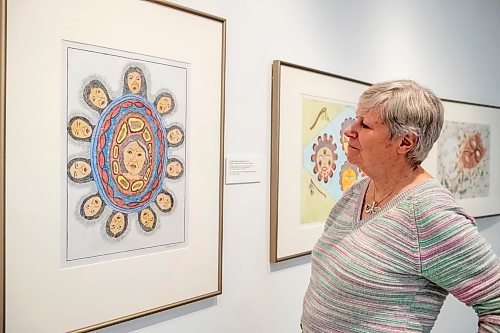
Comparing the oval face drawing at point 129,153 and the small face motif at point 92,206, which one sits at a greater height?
the oval face drawing at point 129,153

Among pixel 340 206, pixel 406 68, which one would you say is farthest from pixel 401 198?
pixel 406 68

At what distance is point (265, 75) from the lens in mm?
1609

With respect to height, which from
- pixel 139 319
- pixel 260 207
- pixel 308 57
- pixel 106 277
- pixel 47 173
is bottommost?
pixel 139 319

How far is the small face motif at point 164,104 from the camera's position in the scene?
1.27 meters

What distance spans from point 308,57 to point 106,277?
41.8 inches

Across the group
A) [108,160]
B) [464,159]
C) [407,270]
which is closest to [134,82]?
[108,160]

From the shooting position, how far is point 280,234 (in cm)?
167

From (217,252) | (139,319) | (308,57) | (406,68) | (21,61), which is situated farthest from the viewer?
(406,68)

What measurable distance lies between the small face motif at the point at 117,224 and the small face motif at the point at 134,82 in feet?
1.02

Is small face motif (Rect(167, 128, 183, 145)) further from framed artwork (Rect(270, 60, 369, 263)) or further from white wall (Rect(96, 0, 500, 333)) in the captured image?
framed artwork (Rect(270, 60, 369, 263))

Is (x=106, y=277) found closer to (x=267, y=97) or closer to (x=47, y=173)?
(x=47, y=173)

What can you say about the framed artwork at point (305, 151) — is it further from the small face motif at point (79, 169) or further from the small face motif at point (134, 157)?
the small face motif at point (79, 169)

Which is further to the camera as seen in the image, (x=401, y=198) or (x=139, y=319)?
(x=139, y=319)

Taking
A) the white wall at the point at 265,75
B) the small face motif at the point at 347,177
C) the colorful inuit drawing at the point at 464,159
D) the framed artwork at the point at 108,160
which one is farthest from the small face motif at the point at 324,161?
the colorful inuit drawing at the point at 464,159
